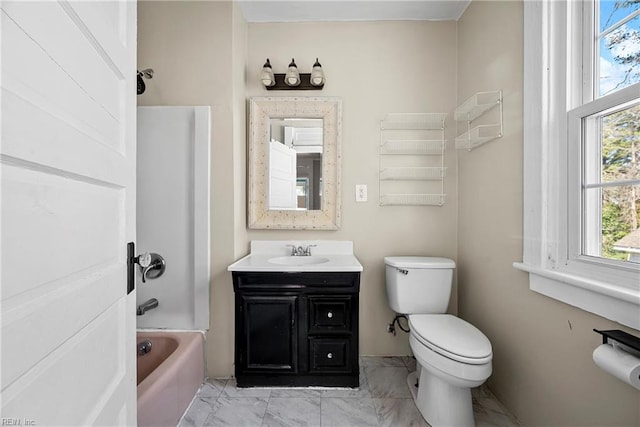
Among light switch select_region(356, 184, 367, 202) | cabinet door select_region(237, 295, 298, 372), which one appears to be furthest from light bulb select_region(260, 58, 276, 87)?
cabinet door select_region(237, 295, 298, 372)

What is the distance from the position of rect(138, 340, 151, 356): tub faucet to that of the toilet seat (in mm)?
1518

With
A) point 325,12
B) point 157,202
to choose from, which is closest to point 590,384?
point 157,202

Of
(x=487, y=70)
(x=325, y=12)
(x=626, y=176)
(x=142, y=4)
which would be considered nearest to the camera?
(x=626, y=176)

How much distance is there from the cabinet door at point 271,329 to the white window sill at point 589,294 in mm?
1209

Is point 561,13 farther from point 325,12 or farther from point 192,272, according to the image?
point 192,272

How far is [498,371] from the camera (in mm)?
1607

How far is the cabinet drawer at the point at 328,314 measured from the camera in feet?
5.60

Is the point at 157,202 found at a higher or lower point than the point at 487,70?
lower

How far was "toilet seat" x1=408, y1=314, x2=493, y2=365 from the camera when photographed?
1.28m

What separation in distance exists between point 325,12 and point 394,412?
8.27 feet

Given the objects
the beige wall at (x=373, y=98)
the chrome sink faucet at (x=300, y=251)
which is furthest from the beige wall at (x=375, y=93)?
the chrome sink faucet at (x=300, y=251)

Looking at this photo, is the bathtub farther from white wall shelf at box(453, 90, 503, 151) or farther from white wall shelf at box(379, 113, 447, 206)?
white wall shelf at box(453, 90, 503, 151)

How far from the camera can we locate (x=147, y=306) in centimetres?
176

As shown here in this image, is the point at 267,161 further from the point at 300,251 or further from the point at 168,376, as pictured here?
the point at 168,376
